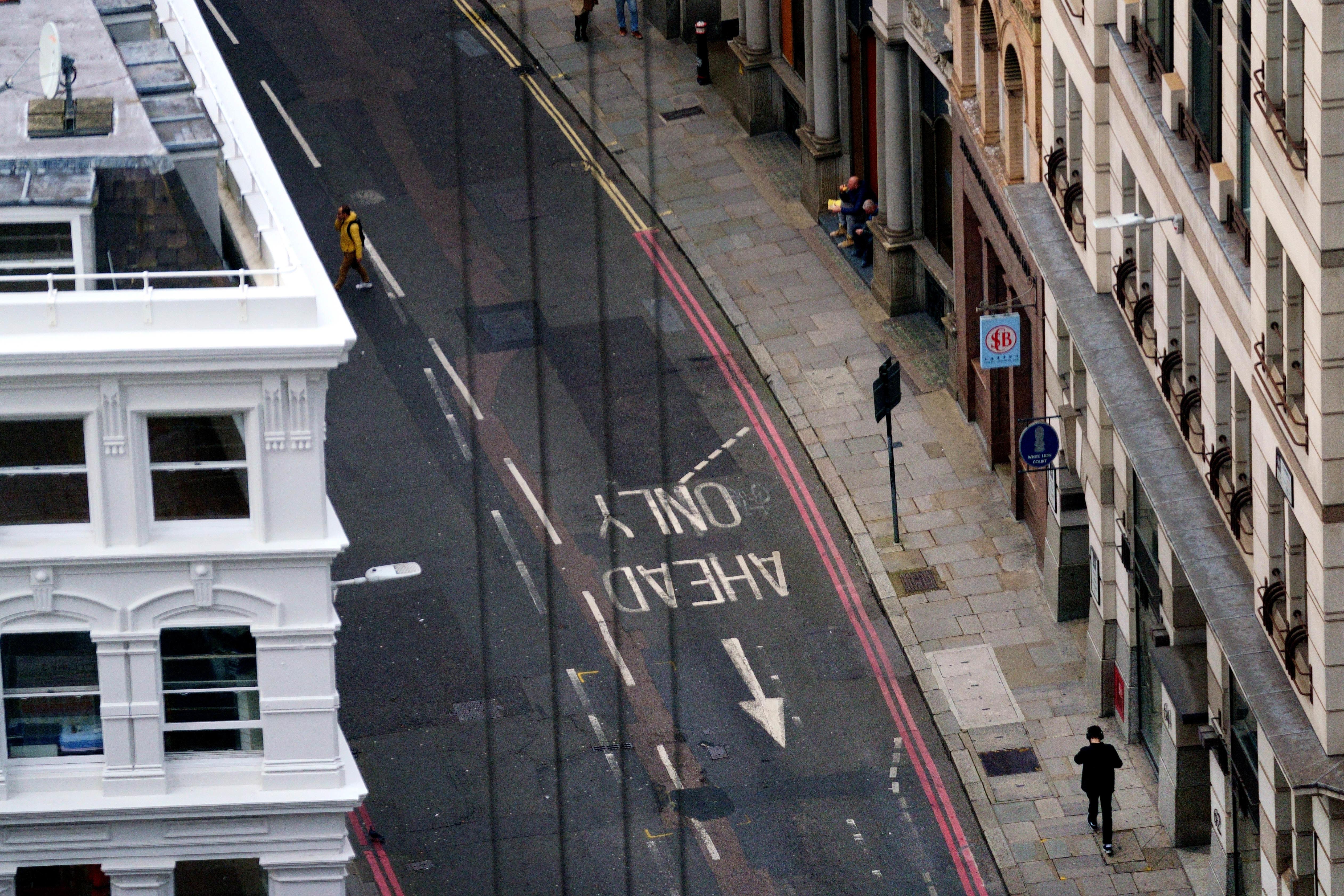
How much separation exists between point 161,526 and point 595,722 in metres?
16.7

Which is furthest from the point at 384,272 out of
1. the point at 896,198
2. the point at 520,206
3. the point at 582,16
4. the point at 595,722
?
the point at 595,722

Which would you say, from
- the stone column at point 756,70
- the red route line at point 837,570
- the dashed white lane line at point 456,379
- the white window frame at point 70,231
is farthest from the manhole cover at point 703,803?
the stone column at point 756,70

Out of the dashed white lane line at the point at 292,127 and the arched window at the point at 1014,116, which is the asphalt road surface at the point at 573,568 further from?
the arched window at the point at 1014,116

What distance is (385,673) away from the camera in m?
59.8

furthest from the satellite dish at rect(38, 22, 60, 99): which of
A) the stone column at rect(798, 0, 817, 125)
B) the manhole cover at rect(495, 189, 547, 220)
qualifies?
Result: the stone column at rect(798, 0, 817, 125)

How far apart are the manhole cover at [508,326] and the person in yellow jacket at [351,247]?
3265 millimetres

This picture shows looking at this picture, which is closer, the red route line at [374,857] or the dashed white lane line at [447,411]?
the red route line at [374,857]

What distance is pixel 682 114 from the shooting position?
8062 cm

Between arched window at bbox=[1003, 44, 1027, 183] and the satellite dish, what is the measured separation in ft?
71.8

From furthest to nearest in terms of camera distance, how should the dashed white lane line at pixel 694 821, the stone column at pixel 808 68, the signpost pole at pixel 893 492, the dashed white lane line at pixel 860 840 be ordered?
1. the stone column at pixel 808 68
2. the signpost pole at pixel 893 492
3. the dashed white lane line at pixel 694 821
4. the dashed white lane line at pixel 860 840

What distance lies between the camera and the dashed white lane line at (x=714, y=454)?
6550 cm

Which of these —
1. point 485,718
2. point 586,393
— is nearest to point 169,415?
point 485,718

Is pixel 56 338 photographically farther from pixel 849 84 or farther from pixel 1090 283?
pixel 849 84

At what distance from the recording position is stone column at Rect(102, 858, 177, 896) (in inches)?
1762
